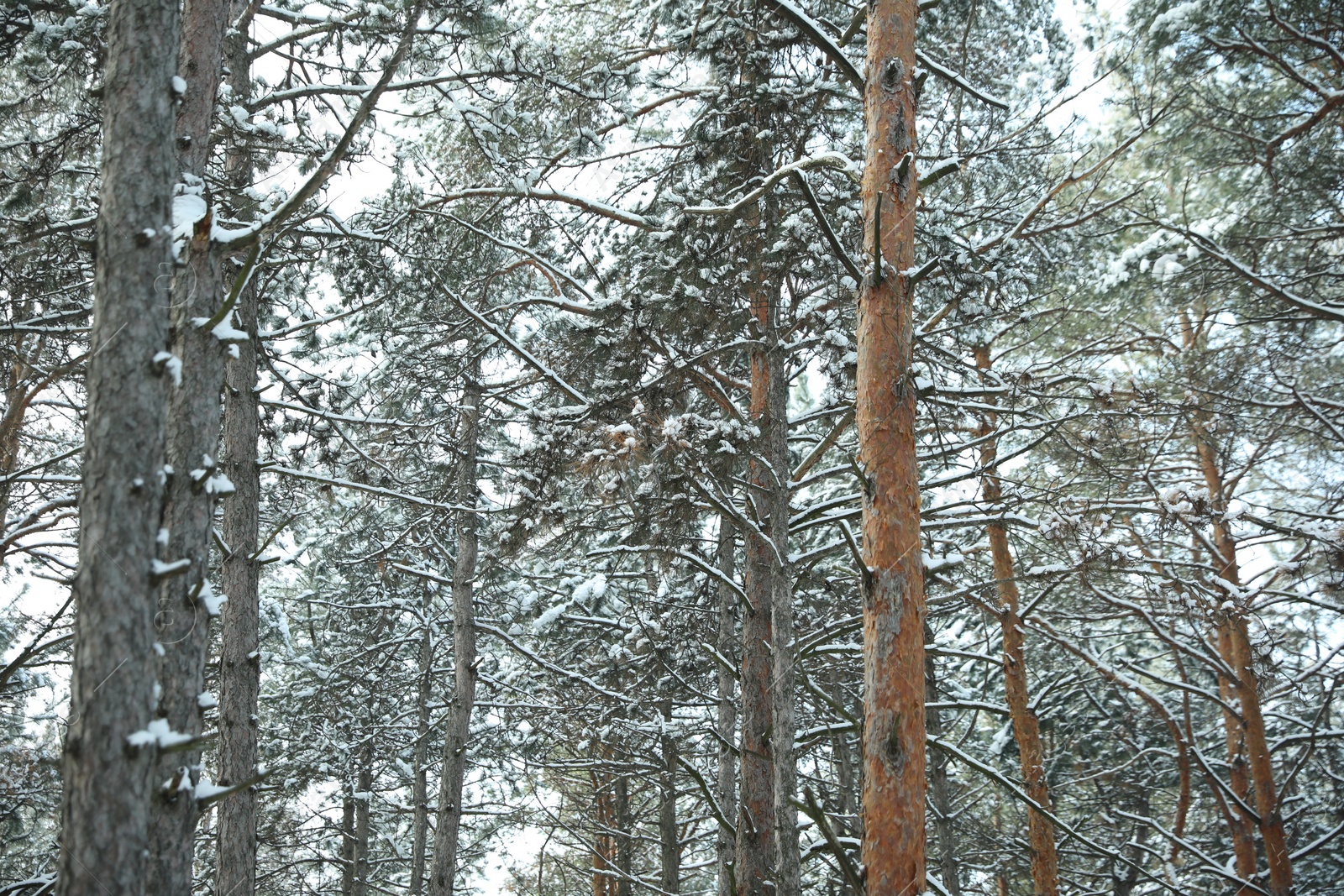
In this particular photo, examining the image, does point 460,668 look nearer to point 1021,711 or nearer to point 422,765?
point 422,765

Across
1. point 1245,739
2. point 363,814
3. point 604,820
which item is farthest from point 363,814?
point 1245,739

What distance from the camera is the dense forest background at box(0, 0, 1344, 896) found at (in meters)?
4.40

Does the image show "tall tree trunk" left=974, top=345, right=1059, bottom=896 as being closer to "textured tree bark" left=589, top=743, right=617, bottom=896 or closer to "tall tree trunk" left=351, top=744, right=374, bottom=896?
"textured tree bark" left=589, top=743, right=617, bottom=896

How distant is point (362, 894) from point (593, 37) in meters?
15.7

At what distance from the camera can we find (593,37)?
9.10 metres

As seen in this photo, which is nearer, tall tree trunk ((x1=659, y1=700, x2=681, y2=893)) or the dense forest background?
the dense forest background

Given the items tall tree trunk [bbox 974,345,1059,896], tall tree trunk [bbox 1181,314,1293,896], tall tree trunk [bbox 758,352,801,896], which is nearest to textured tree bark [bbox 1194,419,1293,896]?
tall tree trunk [bbox 1181,314,1293,896]

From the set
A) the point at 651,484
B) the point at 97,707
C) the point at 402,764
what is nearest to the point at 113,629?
the point at 97,707

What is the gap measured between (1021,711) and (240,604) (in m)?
8.47

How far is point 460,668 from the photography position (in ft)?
37.5

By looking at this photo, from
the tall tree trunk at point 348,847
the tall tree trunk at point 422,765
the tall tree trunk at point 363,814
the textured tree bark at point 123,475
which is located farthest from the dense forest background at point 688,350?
the tall tree trunk at point 348,847

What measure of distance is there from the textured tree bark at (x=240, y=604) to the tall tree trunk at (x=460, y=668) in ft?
8.70

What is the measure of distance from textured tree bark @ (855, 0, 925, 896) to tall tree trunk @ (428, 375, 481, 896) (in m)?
6.40

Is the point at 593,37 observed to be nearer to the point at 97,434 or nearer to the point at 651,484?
the point at 651,484
